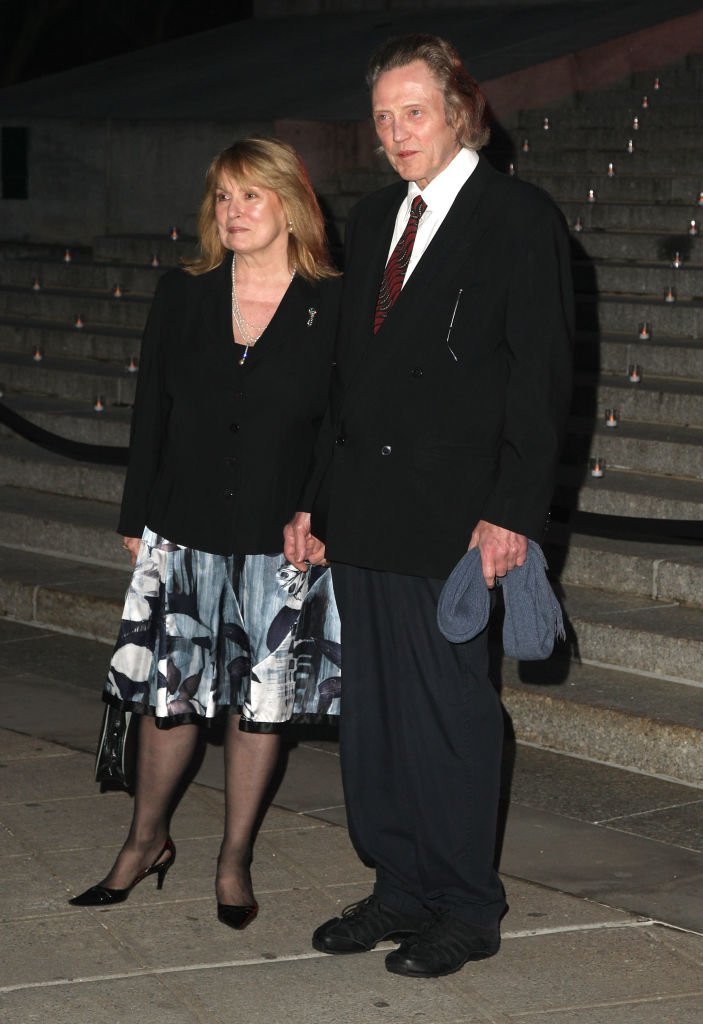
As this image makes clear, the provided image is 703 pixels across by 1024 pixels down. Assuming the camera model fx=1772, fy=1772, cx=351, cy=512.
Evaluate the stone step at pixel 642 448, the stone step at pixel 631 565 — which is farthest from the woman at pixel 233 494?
the stone step at pixel 642 448

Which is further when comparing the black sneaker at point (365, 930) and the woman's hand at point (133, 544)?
the woman's hand at point (133, 544)

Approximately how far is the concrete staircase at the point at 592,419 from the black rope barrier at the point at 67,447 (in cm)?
30


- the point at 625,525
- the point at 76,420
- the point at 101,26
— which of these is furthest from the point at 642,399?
the point at 101,26

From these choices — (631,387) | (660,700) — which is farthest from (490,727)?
(631,387)

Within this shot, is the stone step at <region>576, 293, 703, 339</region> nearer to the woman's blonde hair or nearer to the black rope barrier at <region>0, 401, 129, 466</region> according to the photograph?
the black rope barrier at <region>0, 401, 129, 466</region>

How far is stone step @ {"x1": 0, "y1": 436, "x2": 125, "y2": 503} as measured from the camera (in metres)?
9.06

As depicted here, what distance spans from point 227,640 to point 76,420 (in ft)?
18.8

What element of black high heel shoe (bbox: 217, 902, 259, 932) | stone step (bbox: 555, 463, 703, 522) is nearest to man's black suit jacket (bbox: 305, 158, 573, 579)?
black high heel shoe (bbox: 217, 902, 259, 932)

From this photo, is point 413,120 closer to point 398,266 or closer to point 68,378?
point 398,266

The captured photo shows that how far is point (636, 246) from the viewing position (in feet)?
33.1

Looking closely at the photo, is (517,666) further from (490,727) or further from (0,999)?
(0,999)

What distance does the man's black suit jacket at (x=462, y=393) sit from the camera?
153 inches

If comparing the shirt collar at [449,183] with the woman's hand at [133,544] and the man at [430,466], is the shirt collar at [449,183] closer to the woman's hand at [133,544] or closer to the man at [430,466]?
the man at [430,466]

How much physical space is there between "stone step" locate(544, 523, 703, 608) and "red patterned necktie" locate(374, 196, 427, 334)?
289 centimetres
